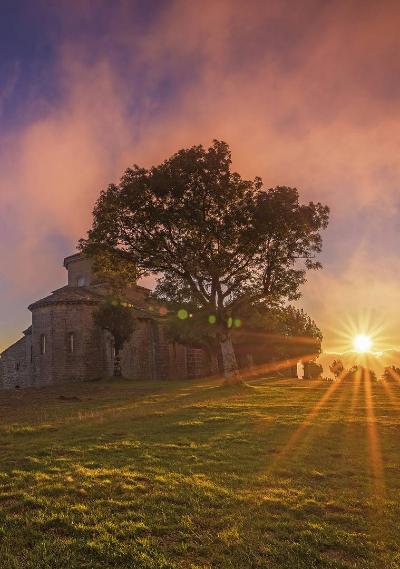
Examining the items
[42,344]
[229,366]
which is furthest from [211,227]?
[42,344]

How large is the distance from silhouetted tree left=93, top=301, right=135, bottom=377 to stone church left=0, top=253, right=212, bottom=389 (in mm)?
3316

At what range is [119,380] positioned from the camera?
46.8m

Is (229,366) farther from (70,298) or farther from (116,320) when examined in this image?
(70,298)

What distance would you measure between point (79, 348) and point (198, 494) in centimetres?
4597

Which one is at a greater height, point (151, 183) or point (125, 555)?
point (151, 183)

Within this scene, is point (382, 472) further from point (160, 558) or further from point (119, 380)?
point (119, 380)

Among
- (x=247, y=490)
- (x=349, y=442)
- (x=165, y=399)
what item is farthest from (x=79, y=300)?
(x=247, y=490)

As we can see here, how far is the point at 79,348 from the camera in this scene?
5250 cm

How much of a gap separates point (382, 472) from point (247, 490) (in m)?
4.27

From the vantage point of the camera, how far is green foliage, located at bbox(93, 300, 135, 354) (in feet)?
160

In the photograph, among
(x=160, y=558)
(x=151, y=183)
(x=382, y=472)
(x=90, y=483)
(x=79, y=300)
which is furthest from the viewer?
(x=79, y=300)

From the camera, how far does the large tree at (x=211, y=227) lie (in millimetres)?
32969

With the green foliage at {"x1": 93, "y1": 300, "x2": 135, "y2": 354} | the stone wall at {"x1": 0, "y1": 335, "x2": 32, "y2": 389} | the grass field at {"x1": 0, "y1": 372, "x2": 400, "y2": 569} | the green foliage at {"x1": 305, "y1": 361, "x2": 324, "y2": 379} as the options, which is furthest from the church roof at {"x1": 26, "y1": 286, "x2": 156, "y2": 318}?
the grass field at {"x1": 0, "y1": 372, "x2": 400, "y2": 569}

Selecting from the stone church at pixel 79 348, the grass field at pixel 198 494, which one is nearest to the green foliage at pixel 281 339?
the stone church at pixel 79 348
